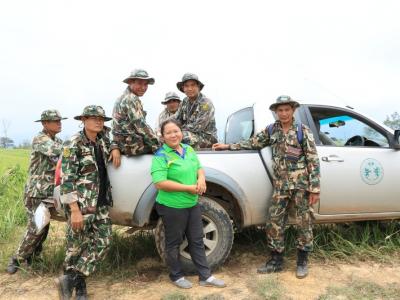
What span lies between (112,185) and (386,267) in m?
2.75

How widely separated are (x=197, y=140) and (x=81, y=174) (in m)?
1.32

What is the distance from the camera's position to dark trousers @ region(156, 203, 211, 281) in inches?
132

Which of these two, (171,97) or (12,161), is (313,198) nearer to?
(171,97)

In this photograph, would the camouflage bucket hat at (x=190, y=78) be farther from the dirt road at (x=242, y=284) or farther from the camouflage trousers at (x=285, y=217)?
the dirt road at (x=242, y=284)

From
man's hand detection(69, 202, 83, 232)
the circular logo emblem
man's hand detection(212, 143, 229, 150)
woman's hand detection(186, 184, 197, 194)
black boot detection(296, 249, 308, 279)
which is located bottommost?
black boot detection(296, 249, 308, 279)

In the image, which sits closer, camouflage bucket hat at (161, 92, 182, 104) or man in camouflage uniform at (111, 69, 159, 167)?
man in camouflage uniform at (111, 69, 159, 167)

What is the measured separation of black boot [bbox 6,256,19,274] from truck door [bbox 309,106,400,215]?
3152 millimetres

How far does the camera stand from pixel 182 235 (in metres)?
3.45

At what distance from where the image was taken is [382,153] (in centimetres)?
400

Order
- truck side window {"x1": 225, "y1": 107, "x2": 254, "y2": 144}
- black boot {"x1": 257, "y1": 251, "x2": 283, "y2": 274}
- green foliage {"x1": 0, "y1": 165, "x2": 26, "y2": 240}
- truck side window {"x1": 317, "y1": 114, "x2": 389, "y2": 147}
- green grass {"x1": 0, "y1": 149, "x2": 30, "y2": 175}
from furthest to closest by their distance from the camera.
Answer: green grass {"x1": 0, "y1": 149, "x2": 30, "y2": 175}
green foliage {"x1": 0, "y1": 165, "x2": 26, "y2": 240}
truck side window {"x1": 225, "y1": 107, "x2": 254, "y2": 144}
truck side window {"x1": 317, "y1": 114, "x2": 389, "y2": 147}
black boot {"x1": 257, "y1": 251, "x2": 283, "y2": 274}

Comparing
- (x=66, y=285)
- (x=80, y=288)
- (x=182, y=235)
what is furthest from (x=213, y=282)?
(x=66, y=285)

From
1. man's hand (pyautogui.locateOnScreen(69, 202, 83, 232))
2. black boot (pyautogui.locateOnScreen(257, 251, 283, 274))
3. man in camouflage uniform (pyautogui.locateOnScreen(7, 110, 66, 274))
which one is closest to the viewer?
man's hand (pyautogui.locateOnScreen(69, 202, 83, 232))

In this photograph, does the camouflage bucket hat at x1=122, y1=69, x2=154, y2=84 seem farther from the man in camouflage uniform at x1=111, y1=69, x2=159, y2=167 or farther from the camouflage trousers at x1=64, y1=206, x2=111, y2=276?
the camouflage trousers at x1=64, y1=206, x2=111, y2=276

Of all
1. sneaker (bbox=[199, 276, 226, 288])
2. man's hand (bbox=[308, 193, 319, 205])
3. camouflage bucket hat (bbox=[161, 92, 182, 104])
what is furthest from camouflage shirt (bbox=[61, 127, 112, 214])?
camouflage bucket hat (bbox=[161, 92, 182, 104])
